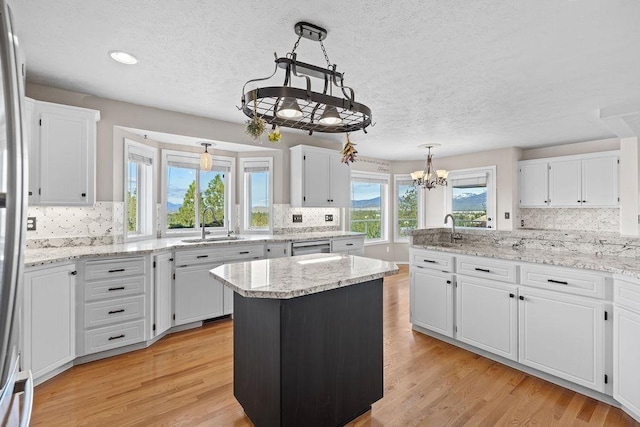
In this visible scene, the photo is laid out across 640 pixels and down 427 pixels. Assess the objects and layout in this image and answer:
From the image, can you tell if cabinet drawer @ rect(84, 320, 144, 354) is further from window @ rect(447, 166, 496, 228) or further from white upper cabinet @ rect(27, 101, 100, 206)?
window @ rect(447, 166, 496, 228)

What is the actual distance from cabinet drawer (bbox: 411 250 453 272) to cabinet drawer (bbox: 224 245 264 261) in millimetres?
1845

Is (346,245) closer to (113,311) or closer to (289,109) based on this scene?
(113,311)

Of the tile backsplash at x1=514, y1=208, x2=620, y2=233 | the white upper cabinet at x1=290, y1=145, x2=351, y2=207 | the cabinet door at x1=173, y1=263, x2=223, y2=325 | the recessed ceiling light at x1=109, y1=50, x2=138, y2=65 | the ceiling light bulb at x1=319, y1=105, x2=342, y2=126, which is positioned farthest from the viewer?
the tile backsplash at x1=514, y1=208, x2=620, y2=233

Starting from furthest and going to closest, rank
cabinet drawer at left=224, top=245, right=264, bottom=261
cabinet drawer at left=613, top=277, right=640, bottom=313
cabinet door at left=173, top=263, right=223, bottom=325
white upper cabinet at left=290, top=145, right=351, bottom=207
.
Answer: white upper cabinet at left=290, top=145, right=351, bottom=207 → cabinet drawer at left=224, top=245, right=264, bottom=261 → cabinet door at left=173, top=263, right=223, bottom=325 → cabinet drawer at left=613, top=277, right=640, bottom=313

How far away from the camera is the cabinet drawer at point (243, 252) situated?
366 cm

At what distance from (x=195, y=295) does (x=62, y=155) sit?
1.83 m

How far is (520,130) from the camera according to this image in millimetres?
4512

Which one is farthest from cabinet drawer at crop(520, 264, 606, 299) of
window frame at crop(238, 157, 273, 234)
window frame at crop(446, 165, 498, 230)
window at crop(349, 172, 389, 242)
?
window at crop(349, 172, 389, 242)

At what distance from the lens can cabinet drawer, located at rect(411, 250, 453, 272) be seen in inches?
120

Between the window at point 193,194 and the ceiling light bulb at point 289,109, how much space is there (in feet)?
9.01

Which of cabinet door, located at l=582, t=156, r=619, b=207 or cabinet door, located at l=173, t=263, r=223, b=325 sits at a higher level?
cabinet door, located at l=582, t=156, r=619, b=207

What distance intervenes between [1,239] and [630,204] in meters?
5.32

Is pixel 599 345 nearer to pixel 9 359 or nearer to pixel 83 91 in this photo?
pixel 9 359

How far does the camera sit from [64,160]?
2.80 meters
